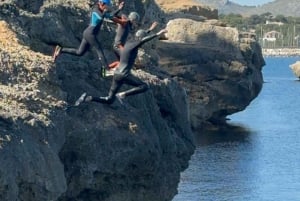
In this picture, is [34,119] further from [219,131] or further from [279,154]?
[219,131]

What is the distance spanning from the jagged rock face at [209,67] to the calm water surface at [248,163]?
5.57 feet

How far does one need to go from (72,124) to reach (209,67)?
139 feet

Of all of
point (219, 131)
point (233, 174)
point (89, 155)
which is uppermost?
point (89, 155)

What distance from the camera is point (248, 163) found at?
46625 millimetres

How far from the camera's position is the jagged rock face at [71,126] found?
16875 mm

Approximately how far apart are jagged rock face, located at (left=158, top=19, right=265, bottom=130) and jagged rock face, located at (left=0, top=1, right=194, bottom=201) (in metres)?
34.6

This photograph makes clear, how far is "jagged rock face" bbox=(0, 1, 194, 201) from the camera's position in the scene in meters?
16.9

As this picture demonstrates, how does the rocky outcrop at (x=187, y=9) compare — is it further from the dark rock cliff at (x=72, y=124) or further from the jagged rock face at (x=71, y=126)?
the jagged rock face at (x=71, y=126)

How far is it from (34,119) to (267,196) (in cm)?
2104

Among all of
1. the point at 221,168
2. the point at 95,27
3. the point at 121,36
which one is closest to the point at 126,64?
the point at 121,36

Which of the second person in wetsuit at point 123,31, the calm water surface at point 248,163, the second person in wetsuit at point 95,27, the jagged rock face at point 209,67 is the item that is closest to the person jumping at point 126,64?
the second person in wetsuit at point 123,31

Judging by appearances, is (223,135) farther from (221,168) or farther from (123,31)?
(123,31)

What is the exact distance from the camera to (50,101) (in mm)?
19000

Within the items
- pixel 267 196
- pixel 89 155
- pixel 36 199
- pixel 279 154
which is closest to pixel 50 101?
pixel 89 155
